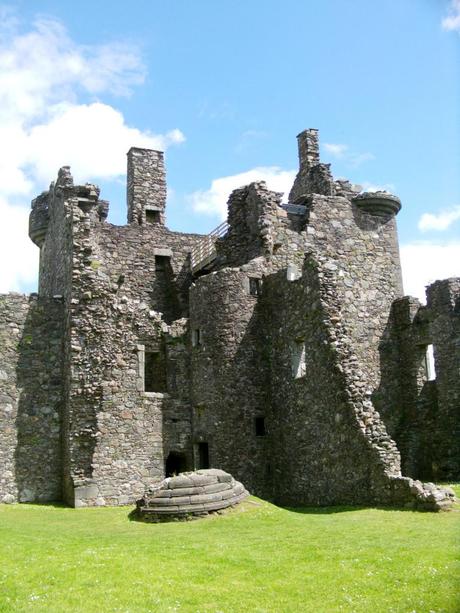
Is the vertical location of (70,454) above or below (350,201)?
below

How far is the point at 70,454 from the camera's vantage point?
2277cm

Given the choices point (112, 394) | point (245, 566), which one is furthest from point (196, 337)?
point (245, 566)

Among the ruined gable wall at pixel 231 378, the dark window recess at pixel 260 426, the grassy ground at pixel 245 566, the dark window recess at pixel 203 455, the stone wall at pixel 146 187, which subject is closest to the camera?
the grassy ground at pixel 245 566

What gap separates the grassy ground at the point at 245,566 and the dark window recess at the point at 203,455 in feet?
22.6

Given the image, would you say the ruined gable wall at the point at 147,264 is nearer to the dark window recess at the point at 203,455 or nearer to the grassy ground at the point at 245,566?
the dark window recess at the point at 203,455

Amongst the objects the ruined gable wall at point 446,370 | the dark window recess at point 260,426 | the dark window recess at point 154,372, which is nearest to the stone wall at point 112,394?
the dark window recess at point 154,372

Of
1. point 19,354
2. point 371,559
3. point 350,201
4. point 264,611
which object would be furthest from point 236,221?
point 264,611

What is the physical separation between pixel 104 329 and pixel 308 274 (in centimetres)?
701

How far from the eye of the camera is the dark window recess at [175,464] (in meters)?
24.7

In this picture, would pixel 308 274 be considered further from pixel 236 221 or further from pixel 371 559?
pixel 371 559

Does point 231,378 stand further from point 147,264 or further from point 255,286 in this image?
point 147,264

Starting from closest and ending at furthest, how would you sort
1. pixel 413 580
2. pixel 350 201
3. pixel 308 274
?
pixel 413 580 → pixel 308 274 → pixel 350 201

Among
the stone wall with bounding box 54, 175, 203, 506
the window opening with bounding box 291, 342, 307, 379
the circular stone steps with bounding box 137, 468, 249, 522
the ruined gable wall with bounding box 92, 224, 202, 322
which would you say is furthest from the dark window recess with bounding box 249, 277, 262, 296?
the circular stone steps with bounding box 137, 468, 249, 522

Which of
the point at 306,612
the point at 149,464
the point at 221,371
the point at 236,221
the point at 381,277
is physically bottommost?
the point at 306,612
